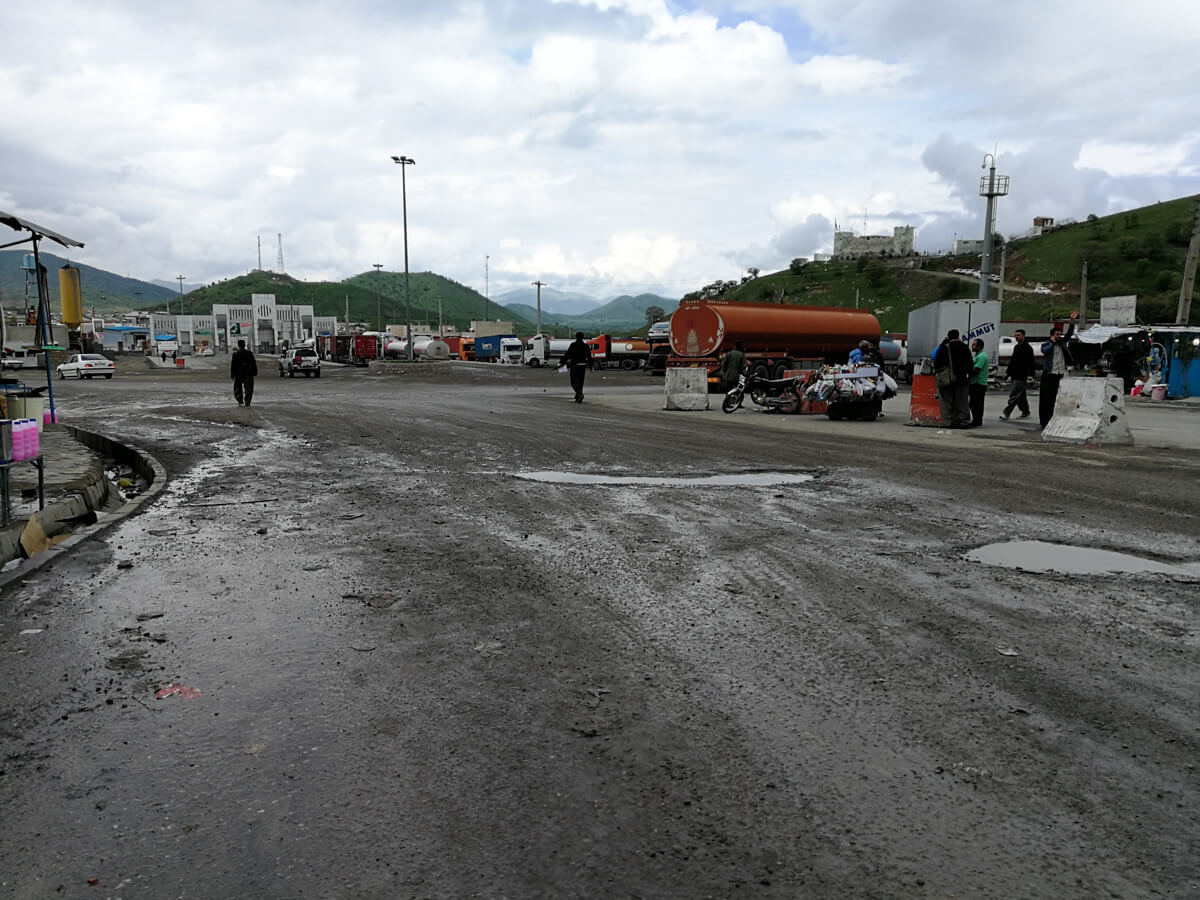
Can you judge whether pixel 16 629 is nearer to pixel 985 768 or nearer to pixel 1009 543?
pixel 985 768

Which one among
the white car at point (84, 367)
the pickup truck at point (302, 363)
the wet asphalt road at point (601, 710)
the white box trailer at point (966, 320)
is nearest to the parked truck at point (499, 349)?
the pickup truck at point (302, 363)

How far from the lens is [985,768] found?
321cm

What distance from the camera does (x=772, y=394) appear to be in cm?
2219

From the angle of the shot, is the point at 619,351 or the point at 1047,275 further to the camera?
the point at 1047,275

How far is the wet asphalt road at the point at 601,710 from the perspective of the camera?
2652 millimetres

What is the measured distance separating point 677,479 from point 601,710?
6858 millimetres

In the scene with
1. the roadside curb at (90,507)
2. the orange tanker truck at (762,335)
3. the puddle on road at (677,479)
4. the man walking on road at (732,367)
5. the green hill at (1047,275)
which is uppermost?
the green hill at (1047,275)

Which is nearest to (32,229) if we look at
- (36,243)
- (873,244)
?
(36,243)

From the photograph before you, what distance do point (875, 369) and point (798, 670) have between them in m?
16.2

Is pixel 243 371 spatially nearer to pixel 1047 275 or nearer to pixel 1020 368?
pixel 1020 368

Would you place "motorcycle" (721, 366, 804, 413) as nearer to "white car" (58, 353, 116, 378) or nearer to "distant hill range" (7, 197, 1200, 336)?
"white car" (58, 353, 116, 378)

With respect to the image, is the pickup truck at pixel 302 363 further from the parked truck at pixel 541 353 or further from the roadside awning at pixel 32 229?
the roadside awning at pixel 32 229

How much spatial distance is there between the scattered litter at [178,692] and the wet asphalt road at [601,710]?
0.10 metres

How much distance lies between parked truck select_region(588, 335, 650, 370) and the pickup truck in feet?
68.9
